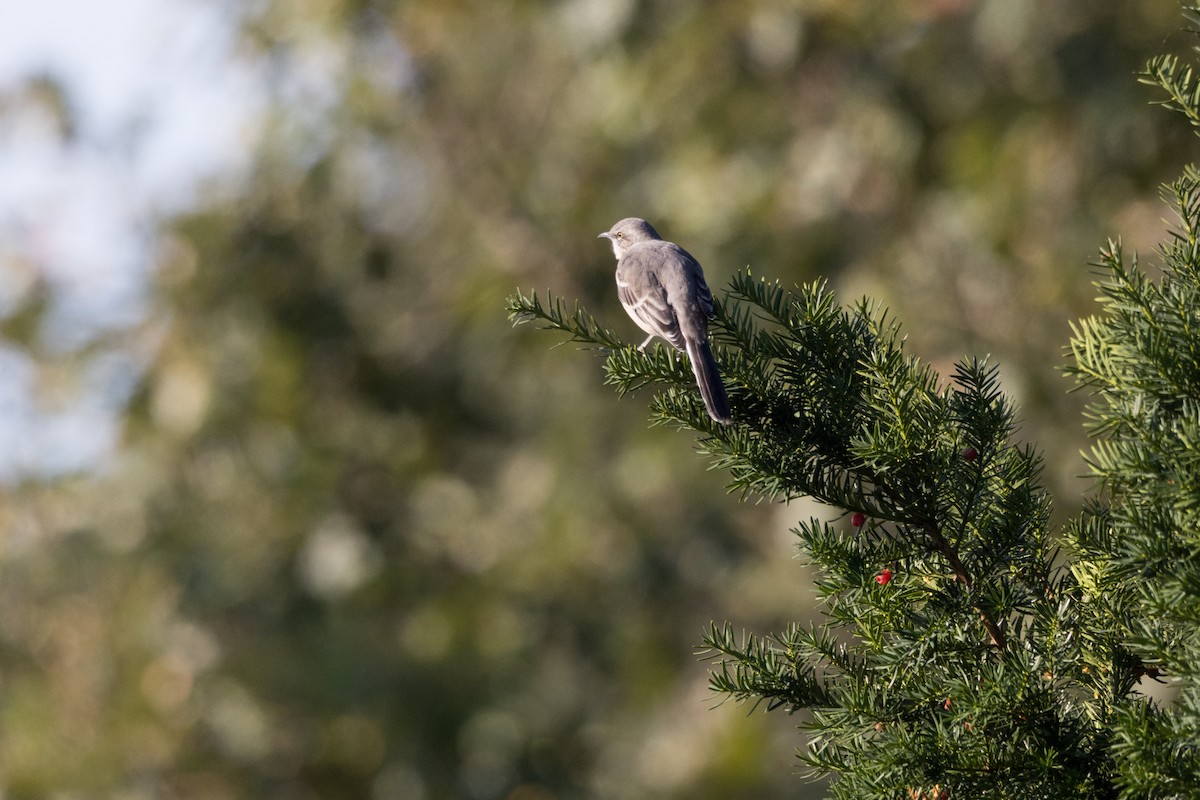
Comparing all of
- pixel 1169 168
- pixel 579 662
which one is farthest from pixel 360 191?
pixel 1169 168

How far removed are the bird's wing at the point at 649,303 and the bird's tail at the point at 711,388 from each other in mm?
1258

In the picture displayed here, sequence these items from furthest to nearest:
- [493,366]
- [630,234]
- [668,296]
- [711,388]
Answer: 1. [493,366]
2. [630,234]
3. [668,296]
4. [711,388]

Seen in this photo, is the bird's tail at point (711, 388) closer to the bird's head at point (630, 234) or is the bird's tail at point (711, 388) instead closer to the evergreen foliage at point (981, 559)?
the evergreen foliage at point (981, 559)

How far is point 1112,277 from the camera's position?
2.32 metres

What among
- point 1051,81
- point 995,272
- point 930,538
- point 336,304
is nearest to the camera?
point 930,538

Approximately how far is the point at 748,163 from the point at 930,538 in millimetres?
8584

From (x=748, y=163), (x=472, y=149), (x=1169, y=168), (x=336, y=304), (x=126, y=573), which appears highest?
(x=472, y=149)

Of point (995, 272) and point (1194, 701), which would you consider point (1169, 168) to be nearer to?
point (995, 272)

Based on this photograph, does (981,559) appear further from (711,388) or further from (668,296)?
(668,296)

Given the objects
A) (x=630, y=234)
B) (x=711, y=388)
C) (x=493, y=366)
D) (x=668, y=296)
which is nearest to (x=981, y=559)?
(x=711, y=388)

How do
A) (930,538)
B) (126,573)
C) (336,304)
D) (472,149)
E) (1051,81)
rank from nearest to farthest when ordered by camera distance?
(930,538), (1051,81), (126,573), (336,304), (472,149)

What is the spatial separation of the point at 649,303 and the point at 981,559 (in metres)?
2.53

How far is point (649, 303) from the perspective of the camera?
4.64 m

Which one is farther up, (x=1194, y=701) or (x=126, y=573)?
(x=126, y=573)
